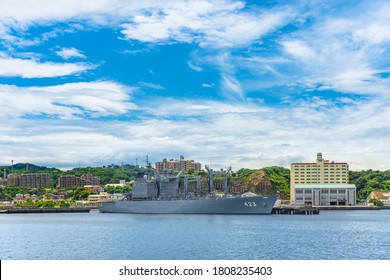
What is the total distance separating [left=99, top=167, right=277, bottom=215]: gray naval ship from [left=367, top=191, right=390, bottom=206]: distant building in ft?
236

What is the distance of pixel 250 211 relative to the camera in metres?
98.4

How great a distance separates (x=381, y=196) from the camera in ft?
546

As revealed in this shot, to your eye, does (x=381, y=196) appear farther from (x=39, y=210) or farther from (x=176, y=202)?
(x=39, y=210)

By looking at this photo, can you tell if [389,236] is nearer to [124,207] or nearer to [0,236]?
[0,236]

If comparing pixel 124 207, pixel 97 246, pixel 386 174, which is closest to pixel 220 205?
pixel 124 207

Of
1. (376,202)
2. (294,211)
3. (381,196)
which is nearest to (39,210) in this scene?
(294,211)

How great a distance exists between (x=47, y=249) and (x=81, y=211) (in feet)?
344

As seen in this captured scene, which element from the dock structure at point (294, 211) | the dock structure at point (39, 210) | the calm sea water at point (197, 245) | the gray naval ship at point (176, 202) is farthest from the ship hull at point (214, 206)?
the dock structure at point (39, 210)

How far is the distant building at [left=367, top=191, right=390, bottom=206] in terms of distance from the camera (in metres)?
164

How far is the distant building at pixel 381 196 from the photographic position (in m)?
164

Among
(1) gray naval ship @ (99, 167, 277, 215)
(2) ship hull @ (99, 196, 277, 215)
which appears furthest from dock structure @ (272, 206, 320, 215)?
(2) ship hull @ (99, 196, 277, 215)

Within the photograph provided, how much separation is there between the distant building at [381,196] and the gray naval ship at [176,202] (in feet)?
236

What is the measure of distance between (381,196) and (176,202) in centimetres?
8464

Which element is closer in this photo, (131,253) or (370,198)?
(131,253)
